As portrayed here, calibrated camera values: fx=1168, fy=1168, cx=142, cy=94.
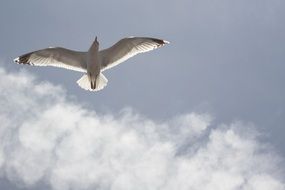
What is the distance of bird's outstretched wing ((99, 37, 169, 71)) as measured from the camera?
3612 cm

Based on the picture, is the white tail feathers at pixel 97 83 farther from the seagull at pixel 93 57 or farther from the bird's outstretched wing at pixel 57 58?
the bird's outstretched wing at pixel 57 58

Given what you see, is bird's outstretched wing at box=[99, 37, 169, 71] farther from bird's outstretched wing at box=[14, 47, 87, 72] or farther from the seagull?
bird's outstretched wing at box=[14, 47, 87, 72]

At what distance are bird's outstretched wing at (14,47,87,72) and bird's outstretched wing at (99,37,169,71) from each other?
0.70 m

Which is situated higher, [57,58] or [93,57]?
[57,58]

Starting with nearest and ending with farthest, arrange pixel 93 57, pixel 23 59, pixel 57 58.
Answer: pixel 23 59 < pixel 93 57 < pixel 57 58

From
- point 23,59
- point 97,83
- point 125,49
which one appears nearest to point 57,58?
point 23,59

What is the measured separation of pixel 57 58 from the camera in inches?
1443

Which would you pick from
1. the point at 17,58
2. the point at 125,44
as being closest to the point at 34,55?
the point at 17,58

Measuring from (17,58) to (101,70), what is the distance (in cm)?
263

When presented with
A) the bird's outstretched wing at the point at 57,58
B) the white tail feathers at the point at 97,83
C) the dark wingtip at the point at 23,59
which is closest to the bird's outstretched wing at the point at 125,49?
the white tail feathers at the point at 97,83

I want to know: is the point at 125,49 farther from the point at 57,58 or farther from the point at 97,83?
the point at 57,58

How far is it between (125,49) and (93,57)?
103 centimetres

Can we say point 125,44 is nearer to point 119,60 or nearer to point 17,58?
point 119,60

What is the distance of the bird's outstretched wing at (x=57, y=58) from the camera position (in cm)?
3622
